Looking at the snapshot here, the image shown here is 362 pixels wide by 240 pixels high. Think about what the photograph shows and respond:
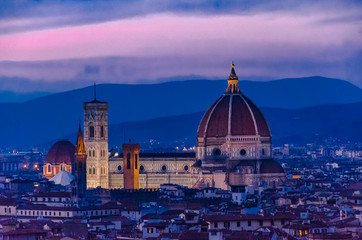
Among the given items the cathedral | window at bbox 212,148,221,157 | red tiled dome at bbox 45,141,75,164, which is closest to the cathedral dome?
the cathedral

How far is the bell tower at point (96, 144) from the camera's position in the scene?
13138 centimetres

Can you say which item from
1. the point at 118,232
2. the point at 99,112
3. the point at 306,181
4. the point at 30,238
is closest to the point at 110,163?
the point at 99,112

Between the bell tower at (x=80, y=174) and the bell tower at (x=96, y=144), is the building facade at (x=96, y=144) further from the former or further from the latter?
the bell tower at (x=80, y=174)

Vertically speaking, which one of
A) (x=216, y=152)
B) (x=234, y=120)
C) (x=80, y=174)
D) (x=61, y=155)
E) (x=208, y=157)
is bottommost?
(x=80, y=174)

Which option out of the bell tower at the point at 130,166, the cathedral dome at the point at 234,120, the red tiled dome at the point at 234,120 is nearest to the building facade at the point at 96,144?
the bell tower at the point at 130,166

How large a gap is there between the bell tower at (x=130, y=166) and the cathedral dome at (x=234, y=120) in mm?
6839

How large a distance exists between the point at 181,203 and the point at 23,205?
38.6ft

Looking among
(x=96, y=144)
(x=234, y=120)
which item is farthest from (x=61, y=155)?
(x=234, y=120)

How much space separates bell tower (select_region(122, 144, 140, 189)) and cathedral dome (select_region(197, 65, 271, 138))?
684 centimetres

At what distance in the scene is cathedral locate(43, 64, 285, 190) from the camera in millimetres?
128125

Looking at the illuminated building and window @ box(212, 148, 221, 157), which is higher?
the illuminated building

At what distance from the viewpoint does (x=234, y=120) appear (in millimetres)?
130000

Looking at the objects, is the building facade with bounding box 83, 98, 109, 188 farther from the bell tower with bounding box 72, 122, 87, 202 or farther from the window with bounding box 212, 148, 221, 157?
the bell tower with bounding box 72, 122, 87, 202

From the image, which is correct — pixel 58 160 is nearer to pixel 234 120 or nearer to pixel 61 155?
pixel 61 155
